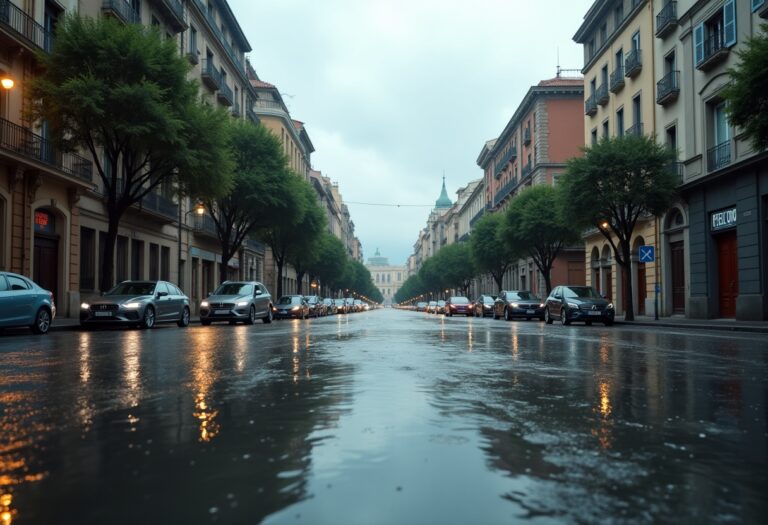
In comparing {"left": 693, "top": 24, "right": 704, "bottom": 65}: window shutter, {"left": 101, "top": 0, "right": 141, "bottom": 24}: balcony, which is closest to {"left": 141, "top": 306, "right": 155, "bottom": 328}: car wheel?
{"left": 101, "top": 0, "right": 141, "bottom": 24}: balcony

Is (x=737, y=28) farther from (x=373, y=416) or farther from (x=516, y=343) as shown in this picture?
(x=373, y=416)

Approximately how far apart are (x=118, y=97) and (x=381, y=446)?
18849mm

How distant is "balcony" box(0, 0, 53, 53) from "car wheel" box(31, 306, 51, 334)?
9.97 metres

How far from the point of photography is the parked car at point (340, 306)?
191 ft

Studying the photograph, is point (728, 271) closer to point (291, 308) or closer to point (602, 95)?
point (602, 95)

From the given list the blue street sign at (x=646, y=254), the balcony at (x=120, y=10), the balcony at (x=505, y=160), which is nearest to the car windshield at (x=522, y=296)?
the blue street sign at (x=646, y=254)

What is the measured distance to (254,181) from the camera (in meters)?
31.2

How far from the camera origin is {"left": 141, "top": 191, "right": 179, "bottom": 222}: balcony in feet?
104

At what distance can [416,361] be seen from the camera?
8406 mm

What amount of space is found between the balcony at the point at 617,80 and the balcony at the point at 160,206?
2382cm

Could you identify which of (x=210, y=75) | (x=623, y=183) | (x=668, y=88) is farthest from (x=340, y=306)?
(x=623, y=183)

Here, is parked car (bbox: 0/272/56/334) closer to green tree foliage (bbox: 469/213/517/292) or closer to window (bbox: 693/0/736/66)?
window (bbox: 693/0/736/66)

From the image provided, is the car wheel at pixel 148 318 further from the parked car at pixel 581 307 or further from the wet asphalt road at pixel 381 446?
the parked car at pixel 581 307

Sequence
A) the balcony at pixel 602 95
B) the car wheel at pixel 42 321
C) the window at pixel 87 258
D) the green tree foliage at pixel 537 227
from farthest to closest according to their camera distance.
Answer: the green tree foliage at pixel 537 227 < the balcony at pixel 602 95 < the window at pixel 87 258 < the car wheel at pixel 42 321
